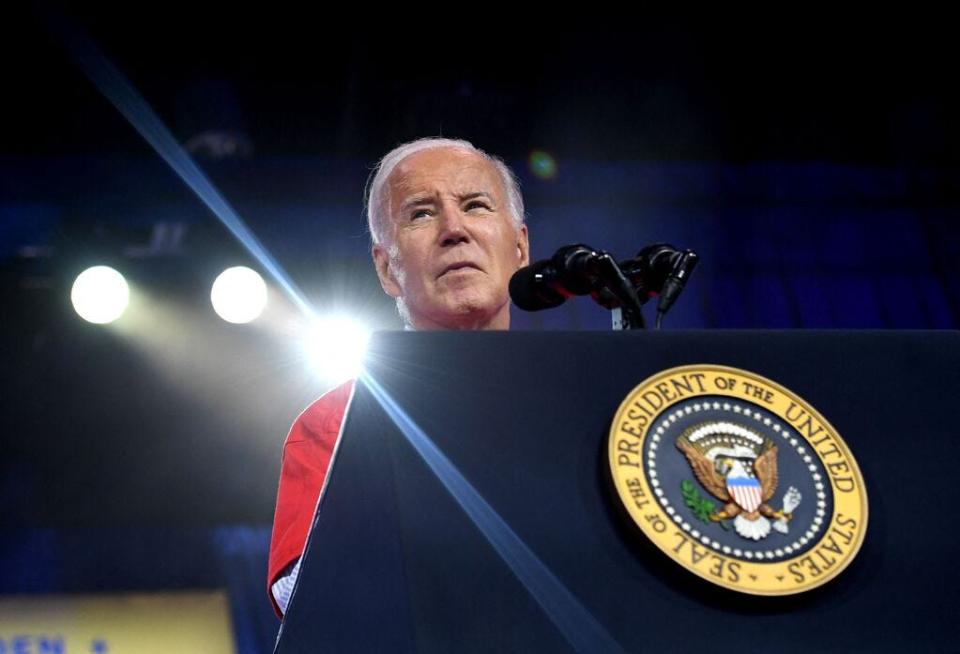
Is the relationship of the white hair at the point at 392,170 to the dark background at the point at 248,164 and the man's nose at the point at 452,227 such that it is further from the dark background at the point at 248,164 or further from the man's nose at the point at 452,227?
the dark background at the point at 248,164

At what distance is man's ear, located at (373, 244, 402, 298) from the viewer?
1646mm

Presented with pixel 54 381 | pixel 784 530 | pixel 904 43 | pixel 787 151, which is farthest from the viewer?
pixel 787 151

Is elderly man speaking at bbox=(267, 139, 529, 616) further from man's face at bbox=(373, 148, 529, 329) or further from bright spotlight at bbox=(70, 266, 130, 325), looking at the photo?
bright spotlight at bbox=(70, 266, 130, 325)

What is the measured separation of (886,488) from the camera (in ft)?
2.50

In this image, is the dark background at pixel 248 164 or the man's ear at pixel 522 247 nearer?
the man's ear at pixel 522 247

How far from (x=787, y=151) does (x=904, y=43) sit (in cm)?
99

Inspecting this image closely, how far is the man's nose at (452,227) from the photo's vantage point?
5.00 ft

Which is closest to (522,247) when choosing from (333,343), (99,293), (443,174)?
(443,174)

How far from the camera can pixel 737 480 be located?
0.72 metres

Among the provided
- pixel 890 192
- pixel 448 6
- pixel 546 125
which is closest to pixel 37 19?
pixel 448 6

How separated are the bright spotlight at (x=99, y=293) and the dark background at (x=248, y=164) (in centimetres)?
A: 5

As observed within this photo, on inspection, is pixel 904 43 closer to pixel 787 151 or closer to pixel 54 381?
pixel 787 151

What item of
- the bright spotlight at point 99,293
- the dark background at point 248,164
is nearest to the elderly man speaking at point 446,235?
the dark background at point 248,164

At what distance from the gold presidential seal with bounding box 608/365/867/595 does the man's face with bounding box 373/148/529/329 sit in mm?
756
